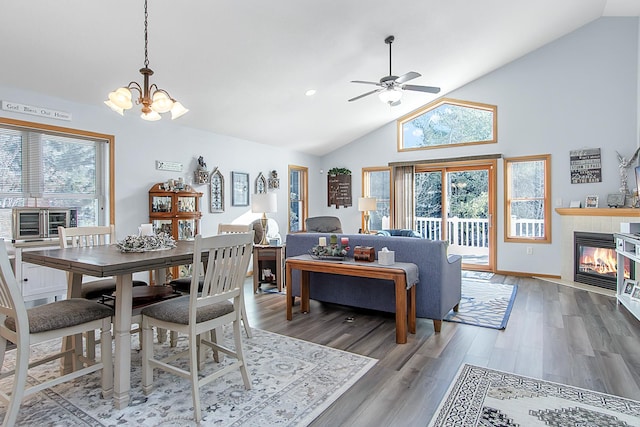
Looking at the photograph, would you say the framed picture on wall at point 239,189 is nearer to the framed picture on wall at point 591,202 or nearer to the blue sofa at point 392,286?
the blue sofa at point 392,286

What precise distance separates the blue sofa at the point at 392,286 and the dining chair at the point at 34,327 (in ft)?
7.57

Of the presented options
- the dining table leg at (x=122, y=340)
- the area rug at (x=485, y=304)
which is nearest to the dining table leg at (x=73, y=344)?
the dining table leg at (x=122, y=340)

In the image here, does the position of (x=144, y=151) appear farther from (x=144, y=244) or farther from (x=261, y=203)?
(x=144, y=244)

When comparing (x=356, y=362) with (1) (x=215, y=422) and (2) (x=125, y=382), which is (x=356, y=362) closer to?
(1) (x=215, y=422)

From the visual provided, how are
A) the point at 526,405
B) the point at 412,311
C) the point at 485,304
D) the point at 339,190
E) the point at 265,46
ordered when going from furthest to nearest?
the point at 339,190 < the point at 485,304 < the point at 265,46 < the point at 412,311 < the point at 526,405

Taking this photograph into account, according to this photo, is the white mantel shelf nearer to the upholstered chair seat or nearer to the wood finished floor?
the wood finished floor

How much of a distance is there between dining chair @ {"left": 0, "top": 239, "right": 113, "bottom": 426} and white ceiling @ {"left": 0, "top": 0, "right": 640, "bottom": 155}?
2.34 metres

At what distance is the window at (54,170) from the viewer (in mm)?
3811

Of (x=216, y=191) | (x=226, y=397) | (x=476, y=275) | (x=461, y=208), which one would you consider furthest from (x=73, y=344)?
(x=461, y=208)

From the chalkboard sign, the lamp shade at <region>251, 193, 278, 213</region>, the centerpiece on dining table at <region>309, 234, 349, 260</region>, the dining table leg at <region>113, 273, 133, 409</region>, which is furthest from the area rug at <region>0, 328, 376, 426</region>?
the chalkboard sign

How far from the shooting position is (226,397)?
229cm

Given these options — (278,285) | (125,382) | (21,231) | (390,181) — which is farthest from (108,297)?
(390,181)

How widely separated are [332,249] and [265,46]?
2356 millimetres

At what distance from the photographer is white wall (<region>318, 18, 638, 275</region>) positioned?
5.52m
